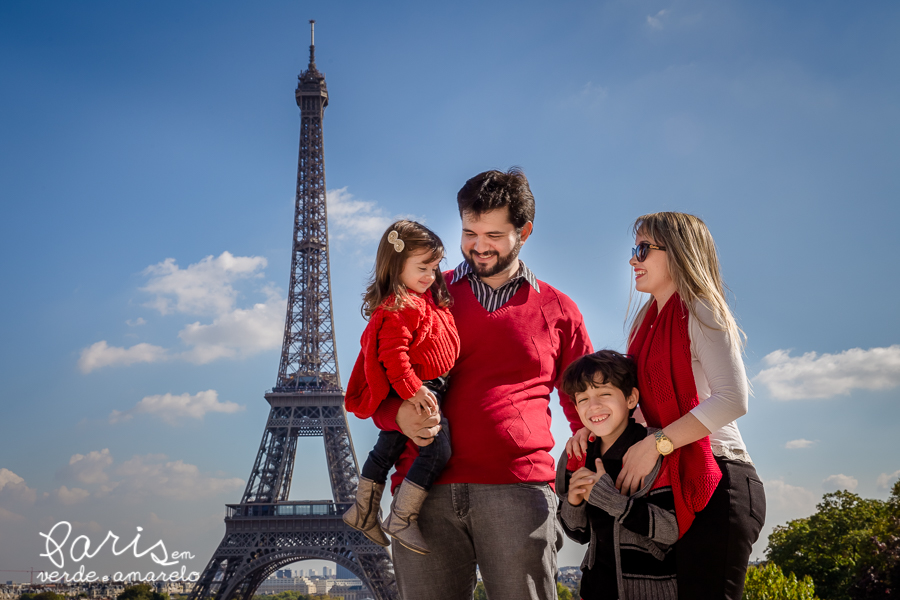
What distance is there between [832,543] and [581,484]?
2696 cm

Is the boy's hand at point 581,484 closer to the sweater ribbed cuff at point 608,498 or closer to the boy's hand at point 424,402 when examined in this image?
the sweater ribbed cuff at point 608,498

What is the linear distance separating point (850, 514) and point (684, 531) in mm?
27568

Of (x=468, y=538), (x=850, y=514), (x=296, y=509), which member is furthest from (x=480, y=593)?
(x=468, y=538)

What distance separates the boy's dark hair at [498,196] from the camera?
142 inches

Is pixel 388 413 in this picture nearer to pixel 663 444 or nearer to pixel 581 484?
pixel 581 484

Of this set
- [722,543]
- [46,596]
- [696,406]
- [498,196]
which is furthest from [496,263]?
[46,596]

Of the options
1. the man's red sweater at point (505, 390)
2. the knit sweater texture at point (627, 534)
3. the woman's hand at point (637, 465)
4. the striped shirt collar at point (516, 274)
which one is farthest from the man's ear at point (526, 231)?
the woman's hand at point (637, 465)

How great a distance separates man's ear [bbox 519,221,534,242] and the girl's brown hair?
45 centimetres

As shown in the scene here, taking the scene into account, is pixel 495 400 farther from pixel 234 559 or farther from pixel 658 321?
pixel 234 559

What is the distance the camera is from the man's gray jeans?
3.37 meters

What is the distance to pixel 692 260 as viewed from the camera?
3291 mm

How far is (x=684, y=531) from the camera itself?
3.04 m

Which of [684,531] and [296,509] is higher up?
[296,509]

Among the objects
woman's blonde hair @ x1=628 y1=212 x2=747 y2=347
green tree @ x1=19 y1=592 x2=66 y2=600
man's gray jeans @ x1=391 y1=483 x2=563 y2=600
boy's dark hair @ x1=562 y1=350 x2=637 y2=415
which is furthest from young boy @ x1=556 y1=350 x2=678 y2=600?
green tree @ x1=19 y1=592 x2=66 y2=600
